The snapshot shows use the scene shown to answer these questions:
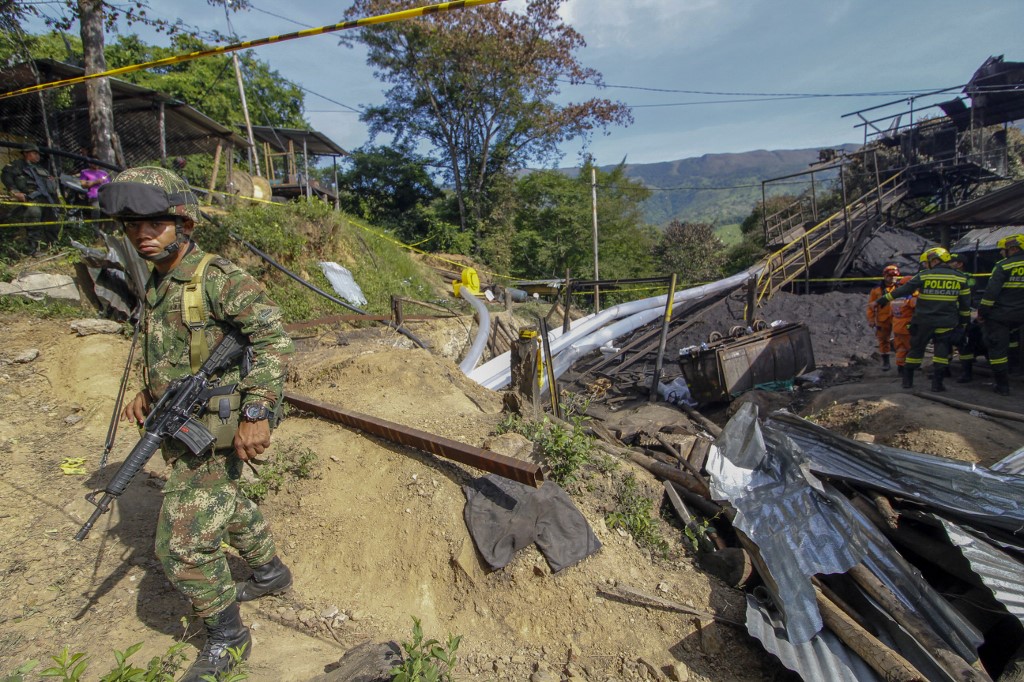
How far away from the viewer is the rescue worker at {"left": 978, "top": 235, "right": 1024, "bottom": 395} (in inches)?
238

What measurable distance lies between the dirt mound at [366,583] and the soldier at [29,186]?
4449 mm

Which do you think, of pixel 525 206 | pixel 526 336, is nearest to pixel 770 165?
pixel 525 206

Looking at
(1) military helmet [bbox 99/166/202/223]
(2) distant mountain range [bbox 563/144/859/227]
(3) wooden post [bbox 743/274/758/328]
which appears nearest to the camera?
(1) military helmet [bbox 99/166/202/223]

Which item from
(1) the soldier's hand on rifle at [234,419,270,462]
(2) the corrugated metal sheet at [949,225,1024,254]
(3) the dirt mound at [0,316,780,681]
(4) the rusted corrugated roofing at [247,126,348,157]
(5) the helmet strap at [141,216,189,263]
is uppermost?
(4) the rusted corrugated roofing at [247,126,348,157]

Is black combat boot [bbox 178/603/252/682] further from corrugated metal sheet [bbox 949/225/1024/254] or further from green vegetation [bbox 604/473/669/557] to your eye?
corrugated metal sheet [bbox 949/225/1024/254]

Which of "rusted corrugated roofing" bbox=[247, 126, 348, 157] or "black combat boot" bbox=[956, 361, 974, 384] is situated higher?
"rusted corrugated roofing" bbox=[247, 126, 348, 157]

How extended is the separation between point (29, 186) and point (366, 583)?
7.51m

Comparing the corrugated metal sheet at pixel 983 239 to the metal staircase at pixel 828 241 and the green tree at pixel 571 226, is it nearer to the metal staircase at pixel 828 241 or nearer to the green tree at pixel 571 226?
the metal staircase at pixel 828 241

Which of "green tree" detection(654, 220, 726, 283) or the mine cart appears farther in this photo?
"green tree" detection(654, 220, 726, 283)

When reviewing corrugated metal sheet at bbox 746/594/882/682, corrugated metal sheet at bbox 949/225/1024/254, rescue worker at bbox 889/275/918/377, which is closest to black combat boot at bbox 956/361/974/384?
rescue worker at bbox 889/275/918/377

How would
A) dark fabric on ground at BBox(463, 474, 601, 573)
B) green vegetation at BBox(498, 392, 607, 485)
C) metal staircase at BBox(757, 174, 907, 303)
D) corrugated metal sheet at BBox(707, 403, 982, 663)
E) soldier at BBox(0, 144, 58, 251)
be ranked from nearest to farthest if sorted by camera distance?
corrugated metal sheet at BBox(707, 403, 982, 663) < dark fabric on ground at BBox(463, 474, 601, 573) < green vegetation at BBox(498, 392, 607, 485) < soldier at BBox(0, 144, 58, 251) < metal staircase at BBox(757, 174, 907, 303)

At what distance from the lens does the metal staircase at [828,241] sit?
13.9m

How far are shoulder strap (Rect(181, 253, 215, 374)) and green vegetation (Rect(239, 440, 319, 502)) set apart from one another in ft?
3.89

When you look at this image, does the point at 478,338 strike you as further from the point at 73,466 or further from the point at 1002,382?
the point at 1002,382
